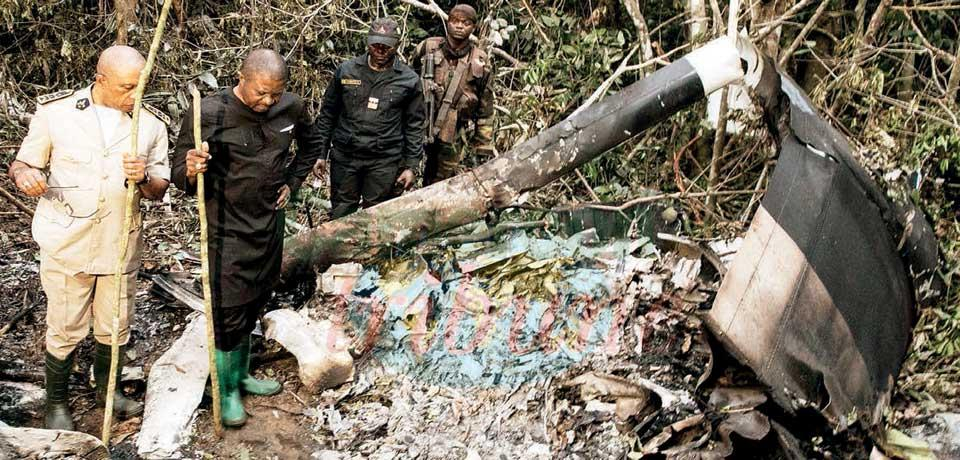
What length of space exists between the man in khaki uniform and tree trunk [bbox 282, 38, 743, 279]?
1196 millimetres

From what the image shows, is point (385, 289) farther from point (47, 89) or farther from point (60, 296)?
point (47, 89)

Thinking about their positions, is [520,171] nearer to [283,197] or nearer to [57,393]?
[283,197]

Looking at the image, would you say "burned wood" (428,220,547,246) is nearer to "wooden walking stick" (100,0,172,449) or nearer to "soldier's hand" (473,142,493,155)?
"soldier's hand" (473,142,493,155)

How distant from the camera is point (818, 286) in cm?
312

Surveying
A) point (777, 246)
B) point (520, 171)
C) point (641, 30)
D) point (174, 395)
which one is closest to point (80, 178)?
point (174, 395)

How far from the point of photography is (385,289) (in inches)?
166

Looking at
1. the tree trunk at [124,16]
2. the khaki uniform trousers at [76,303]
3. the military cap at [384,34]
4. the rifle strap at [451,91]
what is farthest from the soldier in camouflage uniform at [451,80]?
the tree trunk at [124,16]

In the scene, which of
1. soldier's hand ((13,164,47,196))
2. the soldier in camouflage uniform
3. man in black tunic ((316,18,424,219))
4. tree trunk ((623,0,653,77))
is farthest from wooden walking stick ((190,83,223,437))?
tree trunk ((623,0,653,77))

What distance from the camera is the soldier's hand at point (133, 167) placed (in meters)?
2.78

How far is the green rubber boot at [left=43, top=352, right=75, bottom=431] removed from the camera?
3.22 meters

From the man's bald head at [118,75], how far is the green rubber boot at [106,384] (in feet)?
3.55

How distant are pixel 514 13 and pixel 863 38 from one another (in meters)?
3.09

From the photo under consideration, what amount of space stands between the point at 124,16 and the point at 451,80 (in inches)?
131

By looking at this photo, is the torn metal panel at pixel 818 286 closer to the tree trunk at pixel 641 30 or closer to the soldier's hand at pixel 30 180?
the tree trunk at pixel 641 30
